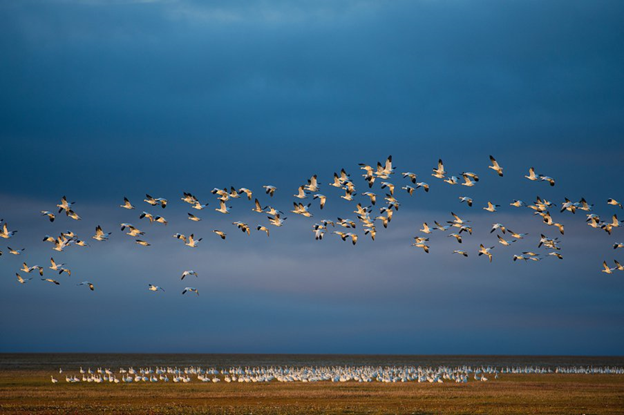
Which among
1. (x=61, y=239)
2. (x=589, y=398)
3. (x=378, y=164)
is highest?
(x=378, y=164)

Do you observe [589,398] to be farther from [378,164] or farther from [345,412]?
[378,164]

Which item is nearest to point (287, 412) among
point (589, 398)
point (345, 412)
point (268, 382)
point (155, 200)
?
point (345, 412)

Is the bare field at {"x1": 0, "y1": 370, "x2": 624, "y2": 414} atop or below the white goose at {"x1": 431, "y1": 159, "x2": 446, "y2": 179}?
below

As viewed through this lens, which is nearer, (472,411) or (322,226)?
(472,411)

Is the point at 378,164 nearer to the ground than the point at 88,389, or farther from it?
farther from it

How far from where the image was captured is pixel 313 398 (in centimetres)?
5147

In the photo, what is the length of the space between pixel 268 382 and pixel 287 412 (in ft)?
99.2

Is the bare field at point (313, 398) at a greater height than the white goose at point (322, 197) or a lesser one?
lesser

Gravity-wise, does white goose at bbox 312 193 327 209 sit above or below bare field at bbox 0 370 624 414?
above

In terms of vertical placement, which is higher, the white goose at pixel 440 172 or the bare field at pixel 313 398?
the white goose at pixel 440 172

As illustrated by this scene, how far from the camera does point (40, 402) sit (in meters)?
48.1

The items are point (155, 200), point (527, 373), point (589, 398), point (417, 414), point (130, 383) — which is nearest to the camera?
point (417, 414)

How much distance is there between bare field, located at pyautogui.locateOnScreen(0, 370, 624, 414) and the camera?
4300 cm

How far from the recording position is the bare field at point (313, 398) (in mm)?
43000
